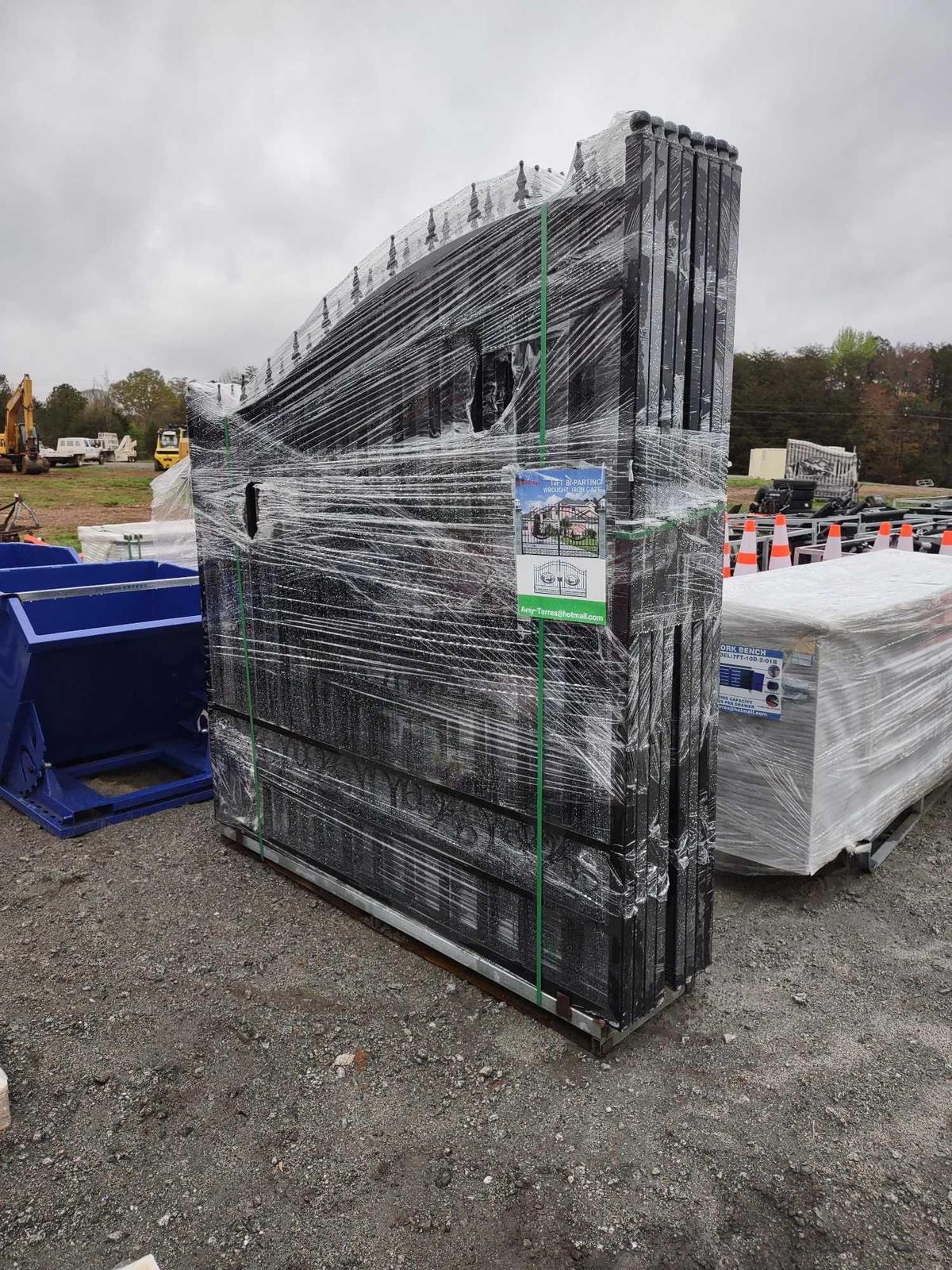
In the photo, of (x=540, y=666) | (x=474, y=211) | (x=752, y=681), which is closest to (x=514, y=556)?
(x=540, y=666)

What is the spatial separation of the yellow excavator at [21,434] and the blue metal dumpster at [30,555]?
56.5ft

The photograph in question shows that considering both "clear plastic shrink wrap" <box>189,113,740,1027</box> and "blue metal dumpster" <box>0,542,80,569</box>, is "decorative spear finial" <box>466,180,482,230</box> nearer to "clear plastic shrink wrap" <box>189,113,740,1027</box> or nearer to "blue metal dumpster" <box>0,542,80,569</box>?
"clear plastic shrink wrap" <box>189,113,740,1027</box>

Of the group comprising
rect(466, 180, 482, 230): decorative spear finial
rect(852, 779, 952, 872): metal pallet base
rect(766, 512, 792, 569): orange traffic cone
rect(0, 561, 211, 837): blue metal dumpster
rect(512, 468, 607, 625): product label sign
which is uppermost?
rect(466, 180, 482, 230): decorative spear finial

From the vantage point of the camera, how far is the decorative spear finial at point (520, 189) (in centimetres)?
→ 245

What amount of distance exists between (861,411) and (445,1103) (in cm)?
5335

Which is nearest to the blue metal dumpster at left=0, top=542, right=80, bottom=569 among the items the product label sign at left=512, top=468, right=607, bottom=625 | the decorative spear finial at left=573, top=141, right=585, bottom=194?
the product label sign at left=512, top=468, right=607, bottom=625

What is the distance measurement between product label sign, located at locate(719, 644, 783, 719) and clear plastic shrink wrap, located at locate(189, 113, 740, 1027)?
2.32ft

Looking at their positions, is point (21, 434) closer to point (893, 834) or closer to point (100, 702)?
point (100, 702)

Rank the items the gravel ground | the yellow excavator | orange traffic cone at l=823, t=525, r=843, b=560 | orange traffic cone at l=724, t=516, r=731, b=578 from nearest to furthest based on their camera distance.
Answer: the gravel ground → orange traffic cone at l=724, t=516, r=731, b=578 → orange traffic cone at l=823, t=525, r=843, b=560 → the yellow excavator

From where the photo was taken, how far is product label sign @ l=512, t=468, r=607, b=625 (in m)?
2.35

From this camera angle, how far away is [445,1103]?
2.44 metres

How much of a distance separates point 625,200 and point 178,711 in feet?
13.6

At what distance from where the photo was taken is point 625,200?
2.17 metres

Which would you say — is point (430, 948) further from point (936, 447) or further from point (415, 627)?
point (936, 447)
